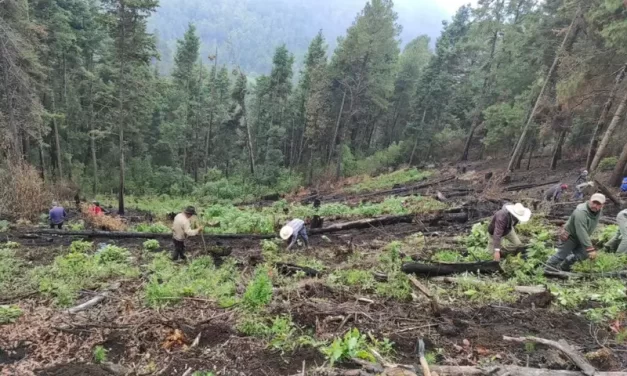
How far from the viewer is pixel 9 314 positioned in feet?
19.5

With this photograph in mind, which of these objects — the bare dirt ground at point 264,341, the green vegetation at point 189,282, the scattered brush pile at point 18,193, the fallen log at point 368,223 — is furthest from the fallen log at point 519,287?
the scattered brush pile at point 18,193

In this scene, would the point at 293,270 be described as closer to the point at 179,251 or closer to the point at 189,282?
the point at 189,282

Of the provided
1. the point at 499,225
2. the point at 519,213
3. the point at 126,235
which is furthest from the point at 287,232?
the point at 126,235

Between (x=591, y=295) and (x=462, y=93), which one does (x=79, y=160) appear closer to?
(x=462, y=93)

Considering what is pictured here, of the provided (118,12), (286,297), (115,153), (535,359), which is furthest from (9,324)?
(115,153)

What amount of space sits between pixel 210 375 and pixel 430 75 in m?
40.9

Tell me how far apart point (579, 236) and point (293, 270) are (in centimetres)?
529

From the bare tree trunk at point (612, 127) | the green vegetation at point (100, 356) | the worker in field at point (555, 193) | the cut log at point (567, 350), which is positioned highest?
the bare tree trunk at point (612, 127)

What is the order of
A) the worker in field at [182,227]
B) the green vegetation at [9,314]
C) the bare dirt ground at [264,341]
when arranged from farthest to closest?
the worker in field at [182,227] → the green vegetation at [9,314] → the bare dirt ground at [264,341]

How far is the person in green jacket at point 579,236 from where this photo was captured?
7.18 meters

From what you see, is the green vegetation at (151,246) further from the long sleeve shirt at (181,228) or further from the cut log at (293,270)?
the cut log at (293,270)

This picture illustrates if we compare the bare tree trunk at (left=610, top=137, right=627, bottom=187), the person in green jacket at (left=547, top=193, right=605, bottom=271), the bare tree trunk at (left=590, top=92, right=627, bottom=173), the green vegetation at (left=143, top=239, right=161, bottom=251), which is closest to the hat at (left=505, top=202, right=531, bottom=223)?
the person in green jacket at (left=547, top=193, right=605, bottom=271)

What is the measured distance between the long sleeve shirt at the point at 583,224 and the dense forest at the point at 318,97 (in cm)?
1042

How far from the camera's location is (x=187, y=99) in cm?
4347
